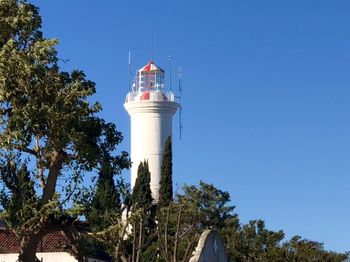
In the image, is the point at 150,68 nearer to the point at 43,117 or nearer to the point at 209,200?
the point at 209,200

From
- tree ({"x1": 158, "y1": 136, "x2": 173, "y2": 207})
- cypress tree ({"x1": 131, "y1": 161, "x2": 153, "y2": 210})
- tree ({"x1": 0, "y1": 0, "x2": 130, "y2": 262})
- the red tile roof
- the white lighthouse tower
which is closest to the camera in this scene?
tree ({"x1": 0, "y1": 0, "x2": 130, "y2": 262})

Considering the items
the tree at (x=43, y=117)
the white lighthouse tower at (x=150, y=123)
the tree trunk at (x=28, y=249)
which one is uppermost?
the white lighthouse tower at (x=150, y=123)

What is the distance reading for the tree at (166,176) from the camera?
184 feet

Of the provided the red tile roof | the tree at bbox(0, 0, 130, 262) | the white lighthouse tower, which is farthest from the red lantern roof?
the tree at bbox(0, 0, 130, 262)

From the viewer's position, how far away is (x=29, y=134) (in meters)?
18.2

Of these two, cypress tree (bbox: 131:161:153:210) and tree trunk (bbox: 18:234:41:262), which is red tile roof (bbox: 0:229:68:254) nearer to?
cypress tree (bbox: 131:161:153:210)

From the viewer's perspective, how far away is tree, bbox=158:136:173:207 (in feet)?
184

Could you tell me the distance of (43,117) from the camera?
59.7ft

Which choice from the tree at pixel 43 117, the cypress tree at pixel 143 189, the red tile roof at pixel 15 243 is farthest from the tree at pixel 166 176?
the tree at pixel 43 117

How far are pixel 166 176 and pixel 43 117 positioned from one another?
40.3m

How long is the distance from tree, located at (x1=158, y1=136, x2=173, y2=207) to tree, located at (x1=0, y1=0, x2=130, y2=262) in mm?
35359

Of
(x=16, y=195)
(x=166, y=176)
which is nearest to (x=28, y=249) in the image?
(x=16, y=195)

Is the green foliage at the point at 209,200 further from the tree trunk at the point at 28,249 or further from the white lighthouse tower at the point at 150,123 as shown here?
the tree trunk at the point at 28,249

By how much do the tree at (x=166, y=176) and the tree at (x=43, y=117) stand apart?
35359 mm
